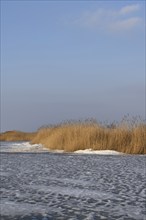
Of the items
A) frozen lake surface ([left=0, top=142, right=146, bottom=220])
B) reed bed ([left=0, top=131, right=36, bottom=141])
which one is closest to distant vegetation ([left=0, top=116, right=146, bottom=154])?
frozen lake surface ([left=0, top=142, right=146, bottom=220])

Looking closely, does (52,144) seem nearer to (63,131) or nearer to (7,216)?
(63,131)

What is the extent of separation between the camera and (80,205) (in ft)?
12.7

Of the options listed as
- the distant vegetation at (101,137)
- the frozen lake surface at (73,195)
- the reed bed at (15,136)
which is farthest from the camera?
the reed bed at (15,136)

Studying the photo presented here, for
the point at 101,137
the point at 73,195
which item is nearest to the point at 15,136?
the point at 101,137

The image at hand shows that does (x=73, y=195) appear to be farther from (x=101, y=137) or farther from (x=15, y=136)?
(x=15, y=136)

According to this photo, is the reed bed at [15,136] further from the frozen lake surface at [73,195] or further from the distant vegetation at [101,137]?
the frozen lake surface at [73,195]

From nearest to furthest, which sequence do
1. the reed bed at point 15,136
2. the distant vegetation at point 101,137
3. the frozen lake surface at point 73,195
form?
1. the frozen lake surface at point 73,195
2. the distant vegetation at point 101,137
3. the reed bed at point 15,136

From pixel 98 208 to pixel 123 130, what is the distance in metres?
8.34

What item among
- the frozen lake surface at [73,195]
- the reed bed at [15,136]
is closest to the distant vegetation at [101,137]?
the frozen lake surface at [73,195]

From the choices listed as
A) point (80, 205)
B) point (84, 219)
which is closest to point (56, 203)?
point (80, 205)

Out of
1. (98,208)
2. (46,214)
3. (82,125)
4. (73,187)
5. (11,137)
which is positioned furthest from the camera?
(11,137)

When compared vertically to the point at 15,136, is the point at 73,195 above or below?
below

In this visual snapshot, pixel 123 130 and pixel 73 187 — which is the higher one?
pixel 123 130

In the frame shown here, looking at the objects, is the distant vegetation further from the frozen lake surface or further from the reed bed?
the reed bed
